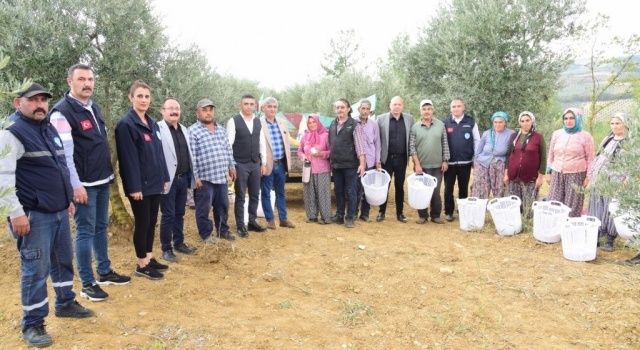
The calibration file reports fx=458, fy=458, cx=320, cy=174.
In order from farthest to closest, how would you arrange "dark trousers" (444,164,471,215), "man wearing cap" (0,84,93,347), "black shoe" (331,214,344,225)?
"dark trousers" (444,164,471,215), "black shoe" (331,214,344,225), "man wearing cap" (0,84,93,347)

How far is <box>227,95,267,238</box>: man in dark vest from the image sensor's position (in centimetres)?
596

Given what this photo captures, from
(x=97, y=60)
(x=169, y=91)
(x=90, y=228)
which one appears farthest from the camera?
(x=169, y=91)

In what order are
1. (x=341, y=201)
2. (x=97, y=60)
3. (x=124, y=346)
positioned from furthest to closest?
(x=341, y=201), (x=97, y=60), (x=124, y=346)

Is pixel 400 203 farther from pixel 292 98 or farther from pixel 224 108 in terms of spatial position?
pixel 292 98

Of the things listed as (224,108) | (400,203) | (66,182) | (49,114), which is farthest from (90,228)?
(400,203)

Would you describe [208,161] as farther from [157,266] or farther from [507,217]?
[507,217]

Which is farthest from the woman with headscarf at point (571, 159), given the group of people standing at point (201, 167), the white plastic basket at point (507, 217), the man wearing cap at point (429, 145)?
the man wearing cap at point (429, 145)

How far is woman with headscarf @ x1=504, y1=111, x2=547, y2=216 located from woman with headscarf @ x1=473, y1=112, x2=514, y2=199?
0.31ft

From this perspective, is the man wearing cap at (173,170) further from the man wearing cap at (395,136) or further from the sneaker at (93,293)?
the man wearing cap at (395,136)

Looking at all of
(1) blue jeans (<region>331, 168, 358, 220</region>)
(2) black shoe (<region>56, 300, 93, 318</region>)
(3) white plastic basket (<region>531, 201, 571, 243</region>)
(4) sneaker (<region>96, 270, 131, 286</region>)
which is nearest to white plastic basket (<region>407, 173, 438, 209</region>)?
(1) blue jeans (<region>331, 168, 358, 220</region>)

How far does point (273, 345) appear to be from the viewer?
3.29m

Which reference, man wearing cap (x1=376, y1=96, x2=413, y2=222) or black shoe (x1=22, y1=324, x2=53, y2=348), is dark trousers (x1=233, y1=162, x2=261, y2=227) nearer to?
man wearing cap (x1=376, y1=96, x2=413, y2=222)

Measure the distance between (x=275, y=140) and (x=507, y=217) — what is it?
135 inches

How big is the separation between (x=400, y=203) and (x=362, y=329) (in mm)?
4167
